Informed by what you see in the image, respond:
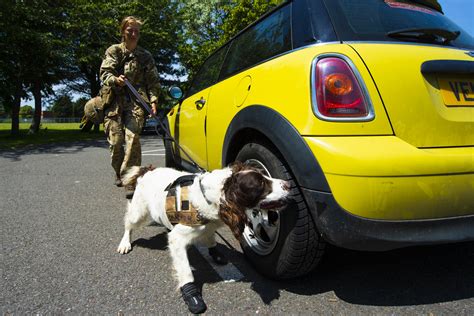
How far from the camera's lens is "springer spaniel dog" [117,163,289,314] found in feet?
5.94

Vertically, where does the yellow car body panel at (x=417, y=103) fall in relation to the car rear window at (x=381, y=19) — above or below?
below

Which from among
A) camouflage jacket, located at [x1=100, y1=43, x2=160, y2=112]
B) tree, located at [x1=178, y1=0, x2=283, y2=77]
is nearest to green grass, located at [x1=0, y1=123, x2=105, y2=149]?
tree, located at [x1=178, y1=0, x2=283, y2=77]

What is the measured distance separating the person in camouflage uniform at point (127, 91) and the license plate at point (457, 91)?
3515 millimetres

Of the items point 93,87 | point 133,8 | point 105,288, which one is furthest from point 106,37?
point 105,288

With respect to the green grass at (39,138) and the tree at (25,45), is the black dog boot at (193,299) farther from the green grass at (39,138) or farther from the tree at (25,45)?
the tree at (25,45)

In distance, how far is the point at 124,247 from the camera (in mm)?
2822

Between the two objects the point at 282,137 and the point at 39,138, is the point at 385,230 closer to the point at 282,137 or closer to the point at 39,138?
the point at 282,137

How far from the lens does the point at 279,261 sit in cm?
203

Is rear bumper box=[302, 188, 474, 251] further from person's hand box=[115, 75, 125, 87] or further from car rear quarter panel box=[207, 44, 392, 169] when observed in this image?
person's hand box=[115, 75, 125, 87]

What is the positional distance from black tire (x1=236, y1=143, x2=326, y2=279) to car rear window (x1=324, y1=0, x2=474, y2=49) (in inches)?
33.9

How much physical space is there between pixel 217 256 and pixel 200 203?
0.75 m

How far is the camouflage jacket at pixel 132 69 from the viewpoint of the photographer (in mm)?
4359

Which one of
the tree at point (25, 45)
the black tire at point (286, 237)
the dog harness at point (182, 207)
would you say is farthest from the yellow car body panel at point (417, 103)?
the tree at point (25, 45)

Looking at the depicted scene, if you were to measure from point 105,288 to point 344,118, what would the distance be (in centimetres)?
190
